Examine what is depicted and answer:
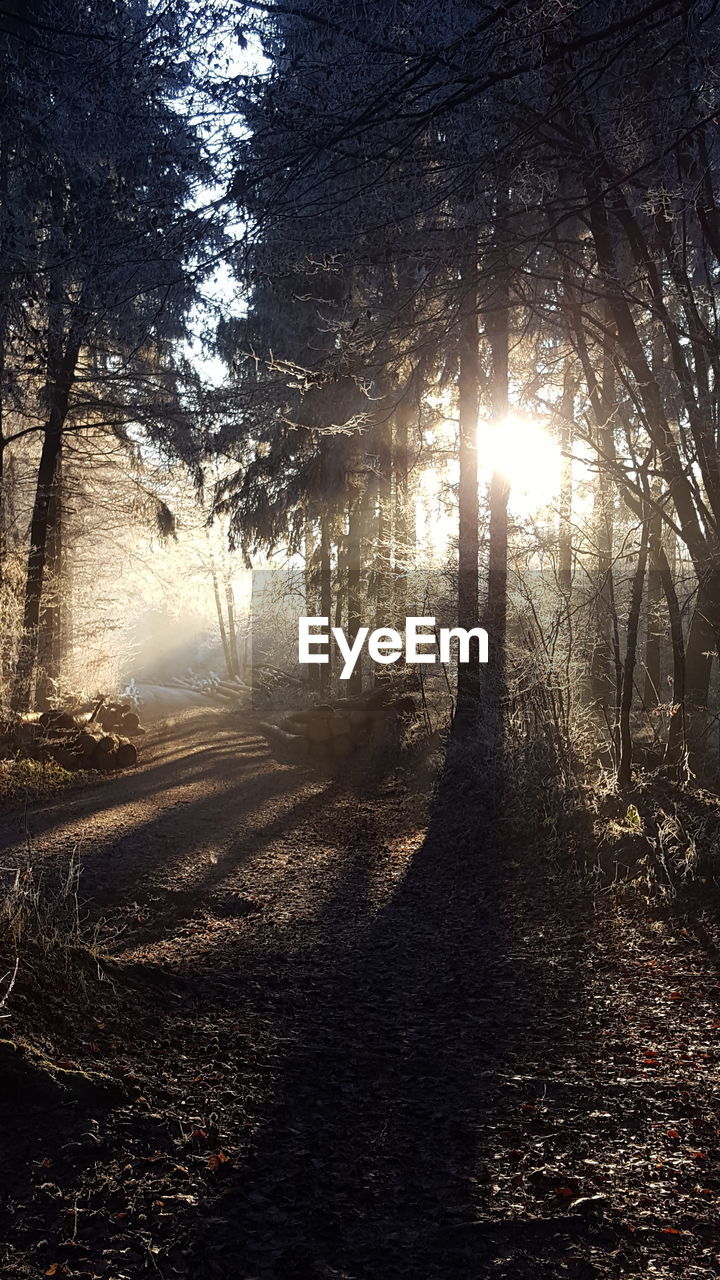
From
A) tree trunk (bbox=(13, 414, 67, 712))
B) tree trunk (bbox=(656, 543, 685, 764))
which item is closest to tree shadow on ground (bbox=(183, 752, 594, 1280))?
tree trunk (bbox=(656, 543, 685, 764))

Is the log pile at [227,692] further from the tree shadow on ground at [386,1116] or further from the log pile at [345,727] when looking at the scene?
the tree shadow on ground at [386,1116]

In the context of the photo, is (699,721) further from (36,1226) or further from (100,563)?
(100,563)

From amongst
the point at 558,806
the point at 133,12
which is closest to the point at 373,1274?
the point at 558,806

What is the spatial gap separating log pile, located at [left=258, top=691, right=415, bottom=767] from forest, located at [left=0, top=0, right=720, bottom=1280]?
8 centimetres

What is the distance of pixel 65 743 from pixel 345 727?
4113 millimetres

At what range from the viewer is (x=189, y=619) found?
6009cm

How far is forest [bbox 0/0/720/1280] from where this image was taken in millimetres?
2865

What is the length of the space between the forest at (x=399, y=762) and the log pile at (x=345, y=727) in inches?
3.1

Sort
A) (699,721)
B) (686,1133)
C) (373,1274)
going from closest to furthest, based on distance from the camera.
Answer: (373,1274) < (686,1133) < (699,721)

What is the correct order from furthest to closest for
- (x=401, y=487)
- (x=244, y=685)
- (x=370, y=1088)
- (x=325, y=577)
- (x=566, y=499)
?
(x=244, y=685)
(x=325, y=577)
(x=401, y=487)
(x=566, y=499)
(x=370, y=1088)

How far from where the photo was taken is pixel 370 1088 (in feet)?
11.8

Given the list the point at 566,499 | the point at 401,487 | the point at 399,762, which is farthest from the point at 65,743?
the point at 566,499

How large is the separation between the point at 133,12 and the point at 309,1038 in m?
7.61

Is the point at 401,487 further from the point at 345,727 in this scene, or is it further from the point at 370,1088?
the point at 370,1088
